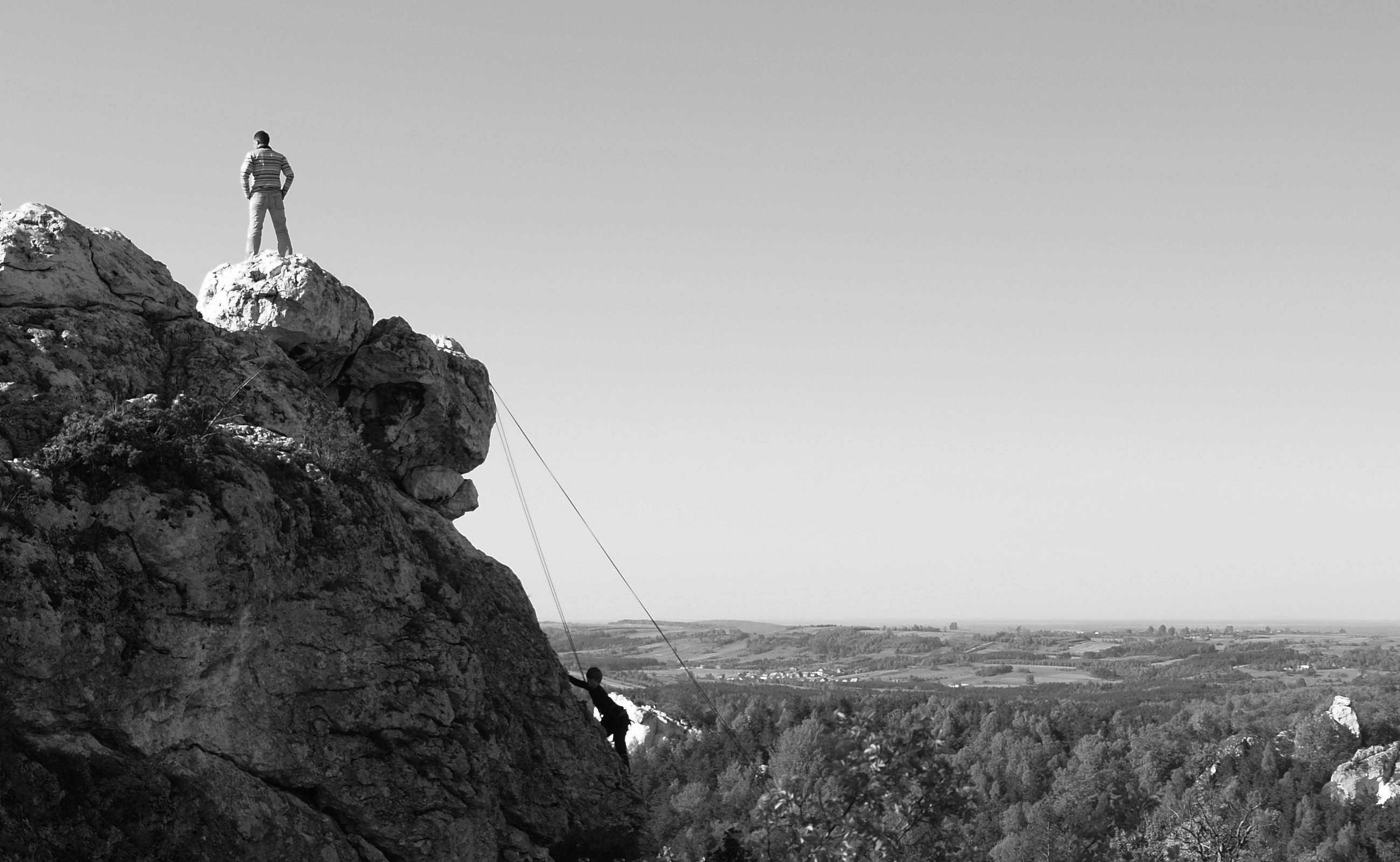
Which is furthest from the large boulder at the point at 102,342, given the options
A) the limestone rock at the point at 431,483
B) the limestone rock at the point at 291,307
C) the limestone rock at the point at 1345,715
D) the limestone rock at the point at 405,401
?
the limestone rock at the point at 1345,715

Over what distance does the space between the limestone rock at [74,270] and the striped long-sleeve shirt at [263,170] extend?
3763mm

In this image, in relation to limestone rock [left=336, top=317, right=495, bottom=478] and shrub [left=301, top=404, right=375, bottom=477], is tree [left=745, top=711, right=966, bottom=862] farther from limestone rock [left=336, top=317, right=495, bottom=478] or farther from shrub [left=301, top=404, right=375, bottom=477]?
limestone rock [left=336, top=317, right=495, bottom=478]

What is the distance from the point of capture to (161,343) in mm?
16734

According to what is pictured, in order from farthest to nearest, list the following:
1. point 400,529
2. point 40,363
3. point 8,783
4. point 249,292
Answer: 1. point 249,292
2. point 400,529
3. point 40,363
4. point 8,783

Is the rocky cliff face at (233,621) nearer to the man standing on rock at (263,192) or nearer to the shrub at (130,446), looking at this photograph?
the shrub at (130,446)

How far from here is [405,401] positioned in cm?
1992

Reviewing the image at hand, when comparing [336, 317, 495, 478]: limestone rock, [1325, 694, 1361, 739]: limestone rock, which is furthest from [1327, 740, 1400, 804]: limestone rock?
[336, 317, 495, 478]: limestone rock

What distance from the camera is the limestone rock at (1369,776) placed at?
286 ft

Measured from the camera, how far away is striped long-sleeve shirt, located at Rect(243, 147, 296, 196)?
21031mm

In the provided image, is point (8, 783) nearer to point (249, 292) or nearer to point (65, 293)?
point (65, 293)

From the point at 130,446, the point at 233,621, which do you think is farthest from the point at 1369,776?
the point at 130,446

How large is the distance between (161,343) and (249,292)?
89.5 inches

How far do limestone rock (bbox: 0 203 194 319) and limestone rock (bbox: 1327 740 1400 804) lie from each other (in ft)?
296

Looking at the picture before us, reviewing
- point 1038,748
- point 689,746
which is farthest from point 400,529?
point 1038,748
